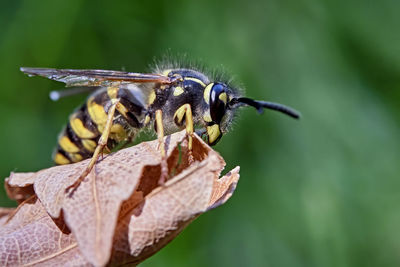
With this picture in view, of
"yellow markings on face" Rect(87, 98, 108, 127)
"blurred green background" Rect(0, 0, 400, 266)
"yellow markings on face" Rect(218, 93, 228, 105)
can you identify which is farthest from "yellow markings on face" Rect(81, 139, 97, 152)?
"blurred green background" Rect(0, 0, 400, 266)

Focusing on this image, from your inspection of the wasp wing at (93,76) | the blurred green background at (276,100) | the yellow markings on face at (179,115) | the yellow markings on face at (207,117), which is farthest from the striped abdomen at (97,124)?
the blurred green background at (276,100)

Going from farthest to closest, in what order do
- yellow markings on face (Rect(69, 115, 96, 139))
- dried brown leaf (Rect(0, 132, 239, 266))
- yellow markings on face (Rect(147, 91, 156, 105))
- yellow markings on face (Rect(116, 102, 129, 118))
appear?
yellow markings on face (Rect(69, 115, 96, 139))
yellow markings on face (Rect(147, 91, 156, 105))
yellow markings on face (Rect(116, 102, 129, 118))
dried brown leaf (Rect(0, 132, 239, 266))

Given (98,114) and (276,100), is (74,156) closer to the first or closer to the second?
Result: (98,114)

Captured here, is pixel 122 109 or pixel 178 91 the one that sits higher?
pixel 178 91

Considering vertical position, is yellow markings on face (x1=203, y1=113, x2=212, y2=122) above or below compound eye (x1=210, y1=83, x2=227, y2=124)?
below

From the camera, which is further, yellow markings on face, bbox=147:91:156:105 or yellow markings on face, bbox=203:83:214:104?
yellow markings on face, bbox=147:91:156:105

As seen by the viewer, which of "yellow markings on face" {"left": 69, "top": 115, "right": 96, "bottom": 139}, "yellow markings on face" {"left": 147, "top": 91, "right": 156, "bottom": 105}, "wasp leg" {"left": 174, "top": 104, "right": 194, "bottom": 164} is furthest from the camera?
"yellow markings on face" {"left": 69, "top": 115, "right": 96, "bottom": 139}

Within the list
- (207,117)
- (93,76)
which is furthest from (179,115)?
(93,76)

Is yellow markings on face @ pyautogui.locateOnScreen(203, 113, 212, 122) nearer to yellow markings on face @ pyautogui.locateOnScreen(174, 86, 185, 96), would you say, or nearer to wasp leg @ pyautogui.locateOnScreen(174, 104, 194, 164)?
wasp leg @ pyautogui.locateOnScreen(174, 104, 194, 164)
